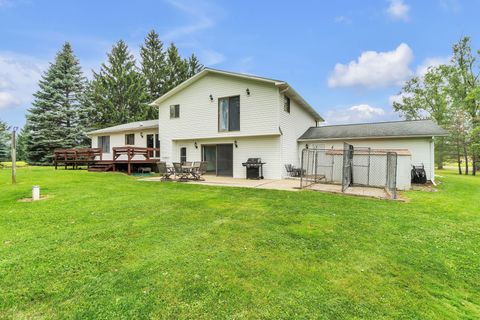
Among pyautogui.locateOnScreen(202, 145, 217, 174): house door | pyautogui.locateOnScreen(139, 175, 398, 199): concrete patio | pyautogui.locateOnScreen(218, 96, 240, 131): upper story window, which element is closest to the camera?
pyautogui.locateOnScreen(139, 175, 398, 199): concrete patio

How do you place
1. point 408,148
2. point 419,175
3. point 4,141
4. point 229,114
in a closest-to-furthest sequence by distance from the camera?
point 419,175 < point 408,148 < point 229,114 < point 4,141

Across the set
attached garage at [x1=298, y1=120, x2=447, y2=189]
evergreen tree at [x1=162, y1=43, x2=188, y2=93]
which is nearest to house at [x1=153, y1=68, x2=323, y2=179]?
attached garage at [x1=298, y1=120, x2=447, y2=189]

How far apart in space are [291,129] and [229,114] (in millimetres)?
3663

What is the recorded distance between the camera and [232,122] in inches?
526

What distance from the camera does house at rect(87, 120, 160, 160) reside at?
1795cm

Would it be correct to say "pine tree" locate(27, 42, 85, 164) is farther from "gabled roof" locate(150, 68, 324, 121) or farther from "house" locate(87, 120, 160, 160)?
"gabled roof" locate(150, 68, 324, 121)

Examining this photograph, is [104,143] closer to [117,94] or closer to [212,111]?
[212,111]

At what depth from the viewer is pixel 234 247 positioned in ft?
12.2

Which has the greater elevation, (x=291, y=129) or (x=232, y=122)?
(x=232, y=122)

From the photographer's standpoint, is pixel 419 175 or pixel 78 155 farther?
pixel 78 155

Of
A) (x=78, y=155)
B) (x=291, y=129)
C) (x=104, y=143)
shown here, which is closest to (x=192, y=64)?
(x=104, y=143)

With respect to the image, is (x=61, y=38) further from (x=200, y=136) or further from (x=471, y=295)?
(x=471, y=295)

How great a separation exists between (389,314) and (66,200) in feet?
25.9

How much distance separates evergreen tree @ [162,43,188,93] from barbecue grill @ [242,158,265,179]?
24990 millimetres
